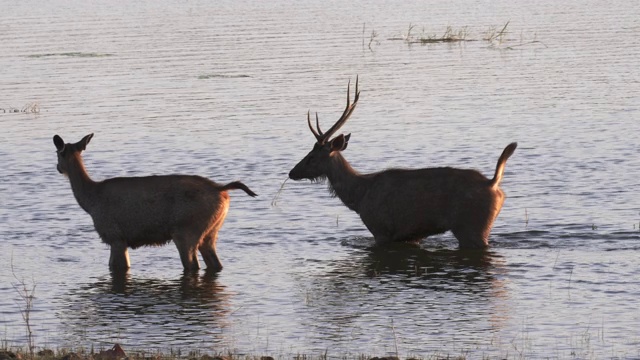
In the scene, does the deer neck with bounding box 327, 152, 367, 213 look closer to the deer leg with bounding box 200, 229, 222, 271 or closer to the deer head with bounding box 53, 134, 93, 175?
the deer leg with bounding box 200, 229, 222, 271

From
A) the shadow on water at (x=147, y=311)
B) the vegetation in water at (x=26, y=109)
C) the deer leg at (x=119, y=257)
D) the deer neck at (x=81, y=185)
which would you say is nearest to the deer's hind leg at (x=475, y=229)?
the shadow on water at (x=147, y=311)

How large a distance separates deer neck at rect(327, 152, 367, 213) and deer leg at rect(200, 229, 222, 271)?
2.21 meters

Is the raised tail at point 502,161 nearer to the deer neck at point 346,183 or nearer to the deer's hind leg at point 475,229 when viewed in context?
the deer's hind leg at point 475,229

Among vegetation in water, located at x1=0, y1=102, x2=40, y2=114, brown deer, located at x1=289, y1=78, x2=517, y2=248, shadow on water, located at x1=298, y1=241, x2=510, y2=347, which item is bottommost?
shadow on water, located at x1=298, y1=241, x2=510, y2=347

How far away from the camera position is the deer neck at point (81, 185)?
581 inches

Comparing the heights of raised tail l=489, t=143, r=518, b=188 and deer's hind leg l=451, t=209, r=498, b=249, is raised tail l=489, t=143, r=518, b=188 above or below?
above

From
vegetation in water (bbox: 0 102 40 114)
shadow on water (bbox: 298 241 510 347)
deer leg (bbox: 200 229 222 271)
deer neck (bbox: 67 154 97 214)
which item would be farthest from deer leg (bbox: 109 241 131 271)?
vegetation in water (bbox: 0 102 40 114)

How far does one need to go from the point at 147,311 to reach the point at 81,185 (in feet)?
8.03

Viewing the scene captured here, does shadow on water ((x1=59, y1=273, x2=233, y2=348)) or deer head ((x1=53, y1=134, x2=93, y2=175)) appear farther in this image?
deer head ((x1=53, y1=134, x2=93, y2=175))

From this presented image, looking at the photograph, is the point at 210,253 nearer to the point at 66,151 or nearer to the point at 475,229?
the point at 66,151

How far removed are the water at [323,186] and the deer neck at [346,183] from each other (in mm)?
464

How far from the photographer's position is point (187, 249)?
14180mm

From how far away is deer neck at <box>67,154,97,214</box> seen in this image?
14.8 metres

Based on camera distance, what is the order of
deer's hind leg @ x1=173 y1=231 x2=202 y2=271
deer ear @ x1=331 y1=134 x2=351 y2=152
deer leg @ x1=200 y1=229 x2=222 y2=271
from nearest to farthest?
deer's hind leg @ x1=173 y1=231 x2=202 y2=271
deer leg @ x1=200 y1=229 x2=222 y2=271
deer ear @ x1=331 y1=134 x2=351 y2=152
